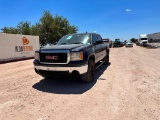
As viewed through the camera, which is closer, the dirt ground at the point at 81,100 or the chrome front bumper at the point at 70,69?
the dirt ground at the point at 81,100

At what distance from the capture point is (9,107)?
4344 mm

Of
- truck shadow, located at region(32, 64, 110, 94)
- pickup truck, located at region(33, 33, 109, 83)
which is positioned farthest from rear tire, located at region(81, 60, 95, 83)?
truck shadow, located at region(32, 64, 110, 94)

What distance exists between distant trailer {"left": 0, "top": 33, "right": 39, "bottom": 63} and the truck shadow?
10.5m

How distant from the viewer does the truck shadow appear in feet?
18.4

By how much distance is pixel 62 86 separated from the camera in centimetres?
611

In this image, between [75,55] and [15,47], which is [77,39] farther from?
[15,47]

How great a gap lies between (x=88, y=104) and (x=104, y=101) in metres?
0.47

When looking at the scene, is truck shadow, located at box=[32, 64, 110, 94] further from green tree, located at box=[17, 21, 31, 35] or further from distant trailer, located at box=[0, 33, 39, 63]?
green tree, located at box=[17, 21, 31, 35]

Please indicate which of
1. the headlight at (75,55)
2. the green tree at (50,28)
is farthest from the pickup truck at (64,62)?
the green tree at (50,28)

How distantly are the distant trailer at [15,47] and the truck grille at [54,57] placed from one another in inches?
435

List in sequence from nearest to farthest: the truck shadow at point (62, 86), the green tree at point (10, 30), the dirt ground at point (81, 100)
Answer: the dirt ground at point (81, 100) < the truck shadow at point (62, 86) < the green tree at point (10, 30)

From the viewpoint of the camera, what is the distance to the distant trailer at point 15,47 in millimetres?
15930

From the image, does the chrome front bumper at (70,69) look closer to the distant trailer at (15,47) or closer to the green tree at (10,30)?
the distant trailer at (15,47)

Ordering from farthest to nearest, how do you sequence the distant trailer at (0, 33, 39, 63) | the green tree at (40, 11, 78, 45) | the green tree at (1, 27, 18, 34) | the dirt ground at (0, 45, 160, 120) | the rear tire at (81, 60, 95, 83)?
the green tree at (1, 27, 18, 34) → the green tree at (40, 11, 78, 45) → the distant trailer at (0, 33, 39, 63) → the rear tire at (81, 60, 95, 83) → the dirt ground at (0, 45, 160, 120)
